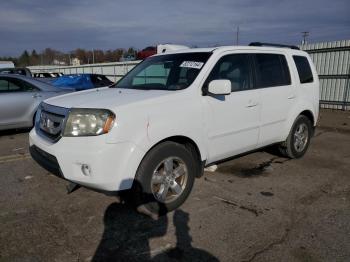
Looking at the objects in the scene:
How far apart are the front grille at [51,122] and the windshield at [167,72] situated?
3.75ft

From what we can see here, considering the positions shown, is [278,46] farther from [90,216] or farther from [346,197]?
[90,216]

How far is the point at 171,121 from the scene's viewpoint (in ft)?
11.1

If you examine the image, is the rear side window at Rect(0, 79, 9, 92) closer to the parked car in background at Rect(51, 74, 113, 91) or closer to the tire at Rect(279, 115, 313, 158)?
the tire at Rect(279, 115, 313, 158)

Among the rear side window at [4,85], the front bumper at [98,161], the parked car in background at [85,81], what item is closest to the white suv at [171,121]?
the front bumper at [98,161]

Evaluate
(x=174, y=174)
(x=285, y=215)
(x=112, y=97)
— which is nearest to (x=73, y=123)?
(x=112, y=97)

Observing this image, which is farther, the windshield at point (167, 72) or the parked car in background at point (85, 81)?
the parked car in background at point (85, 81)

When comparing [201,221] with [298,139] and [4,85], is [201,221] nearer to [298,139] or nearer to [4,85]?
[298,139]

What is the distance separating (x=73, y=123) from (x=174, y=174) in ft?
4.04

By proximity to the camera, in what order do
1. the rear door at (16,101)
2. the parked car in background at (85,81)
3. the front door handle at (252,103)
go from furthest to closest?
the parked car in background at (85,81), the rear door at (16,101), the front door handle at (252,103)

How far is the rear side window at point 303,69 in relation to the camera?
5309 mm

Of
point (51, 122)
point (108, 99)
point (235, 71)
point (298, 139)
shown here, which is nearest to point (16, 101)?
point (51, 122)

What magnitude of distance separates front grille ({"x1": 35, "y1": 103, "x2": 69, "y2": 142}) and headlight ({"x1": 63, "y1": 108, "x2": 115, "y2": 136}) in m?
0.13

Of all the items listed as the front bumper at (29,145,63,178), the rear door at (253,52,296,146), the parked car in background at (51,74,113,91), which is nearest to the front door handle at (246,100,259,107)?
the rear door at (253,52,296,146)

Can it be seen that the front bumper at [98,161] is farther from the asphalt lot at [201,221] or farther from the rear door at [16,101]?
the rear door at [16,101]
